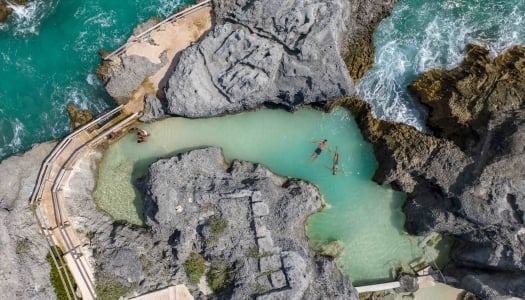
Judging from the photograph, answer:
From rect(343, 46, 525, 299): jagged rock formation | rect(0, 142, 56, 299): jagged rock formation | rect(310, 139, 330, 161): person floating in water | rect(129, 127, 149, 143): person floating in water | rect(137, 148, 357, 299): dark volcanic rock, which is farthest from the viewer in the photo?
rect(310, 139, 330, 161): person floating in water

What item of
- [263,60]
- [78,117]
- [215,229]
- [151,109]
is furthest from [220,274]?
[78,117]

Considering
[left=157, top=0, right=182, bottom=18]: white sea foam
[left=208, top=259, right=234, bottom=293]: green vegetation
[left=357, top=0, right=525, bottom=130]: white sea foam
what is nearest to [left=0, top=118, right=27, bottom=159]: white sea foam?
[left=157, top=0, right=182, bottom=18]: white sea foam

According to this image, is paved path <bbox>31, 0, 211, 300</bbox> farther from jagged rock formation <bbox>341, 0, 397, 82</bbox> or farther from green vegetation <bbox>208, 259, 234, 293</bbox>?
jagged rock formation <bbox>341, 0, 397, 82</bbox>

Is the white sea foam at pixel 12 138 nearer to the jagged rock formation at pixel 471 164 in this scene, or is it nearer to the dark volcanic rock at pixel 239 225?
the dark volcanic rock at pixel 239 225

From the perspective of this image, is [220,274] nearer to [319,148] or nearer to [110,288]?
[110,288]

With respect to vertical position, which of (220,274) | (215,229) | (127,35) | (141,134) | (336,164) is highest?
(127,35)

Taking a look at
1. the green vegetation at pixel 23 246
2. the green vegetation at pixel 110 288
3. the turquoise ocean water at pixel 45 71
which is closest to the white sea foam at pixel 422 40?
the turquoise ocean water at pixel 45 71
